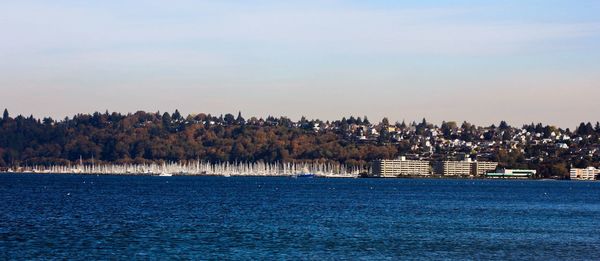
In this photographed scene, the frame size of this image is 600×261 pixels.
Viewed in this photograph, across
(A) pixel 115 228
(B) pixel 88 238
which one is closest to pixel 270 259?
(B) pixel 88 238

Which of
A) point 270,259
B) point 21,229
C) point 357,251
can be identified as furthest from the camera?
point 21,229

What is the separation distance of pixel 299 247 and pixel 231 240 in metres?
5.52

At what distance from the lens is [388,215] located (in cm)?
9656

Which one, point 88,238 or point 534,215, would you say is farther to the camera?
point 534,215

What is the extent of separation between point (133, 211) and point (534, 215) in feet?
116

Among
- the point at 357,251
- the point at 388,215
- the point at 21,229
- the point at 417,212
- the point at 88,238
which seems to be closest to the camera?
the point at 357,251

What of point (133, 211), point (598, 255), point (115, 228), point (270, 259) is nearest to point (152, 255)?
point (270, 259)

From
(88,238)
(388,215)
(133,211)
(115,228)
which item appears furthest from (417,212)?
(88,238)

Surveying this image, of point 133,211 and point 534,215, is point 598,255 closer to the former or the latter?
point 534,215

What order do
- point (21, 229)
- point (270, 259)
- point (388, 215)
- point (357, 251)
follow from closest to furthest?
point (270, 259)
point (357, 251)
point (21, 229)
point (388, 215)

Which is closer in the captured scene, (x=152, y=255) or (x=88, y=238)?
(x=152, y=255)

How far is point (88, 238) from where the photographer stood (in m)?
66.9

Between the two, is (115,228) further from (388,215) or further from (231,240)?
(388,215)

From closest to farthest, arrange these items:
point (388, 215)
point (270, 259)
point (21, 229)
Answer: point (270, 259) → point (21, 229) → point (388, 215)
